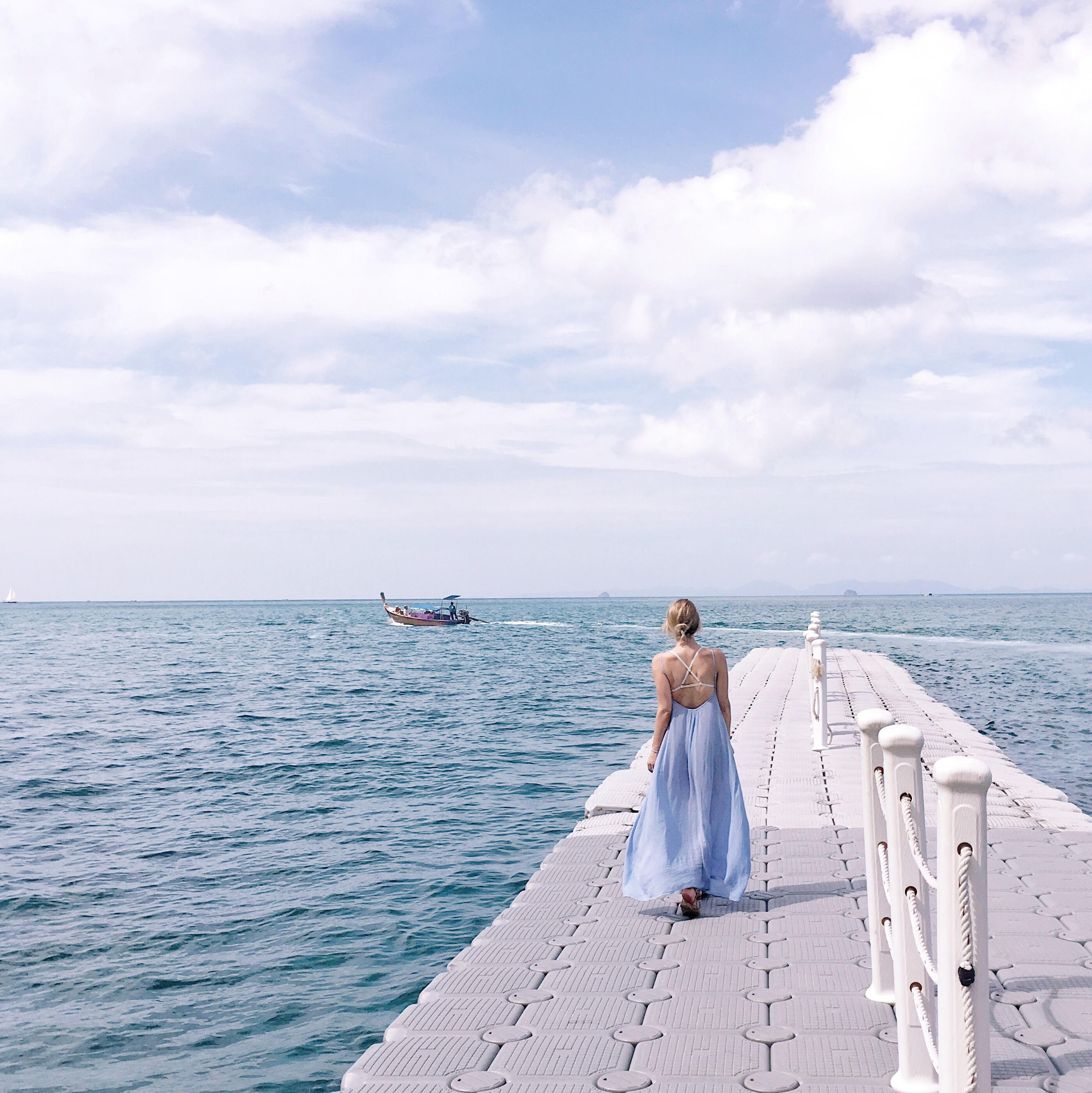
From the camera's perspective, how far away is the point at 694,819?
6.16 meters

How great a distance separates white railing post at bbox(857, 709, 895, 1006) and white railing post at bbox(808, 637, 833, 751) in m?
8.03

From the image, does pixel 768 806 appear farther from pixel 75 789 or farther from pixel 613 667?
pixel 613 667

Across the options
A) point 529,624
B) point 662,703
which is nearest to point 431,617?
point 529,624

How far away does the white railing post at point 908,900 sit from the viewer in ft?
11.7

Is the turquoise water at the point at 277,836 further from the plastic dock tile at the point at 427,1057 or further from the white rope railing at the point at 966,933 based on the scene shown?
the white rope railing at the point at 966,933

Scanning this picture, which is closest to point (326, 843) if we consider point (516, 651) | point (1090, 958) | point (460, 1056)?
point (460, 1056)

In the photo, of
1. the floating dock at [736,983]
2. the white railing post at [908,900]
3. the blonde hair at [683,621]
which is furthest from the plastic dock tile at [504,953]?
the white railing post at [908,900]

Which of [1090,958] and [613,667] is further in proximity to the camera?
[613,667]

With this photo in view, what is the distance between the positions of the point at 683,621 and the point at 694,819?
124cm

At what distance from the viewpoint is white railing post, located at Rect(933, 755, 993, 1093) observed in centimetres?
267

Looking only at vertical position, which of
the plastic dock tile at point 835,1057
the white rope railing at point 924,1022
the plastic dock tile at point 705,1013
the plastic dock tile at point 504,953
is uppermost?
the white rope railing at point 924,1022

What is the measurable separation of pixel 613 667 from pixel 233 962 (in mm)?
31577

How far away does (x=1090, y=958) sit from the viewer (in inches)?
199

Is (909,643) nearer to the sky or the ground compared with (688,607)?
nearer to the ground
